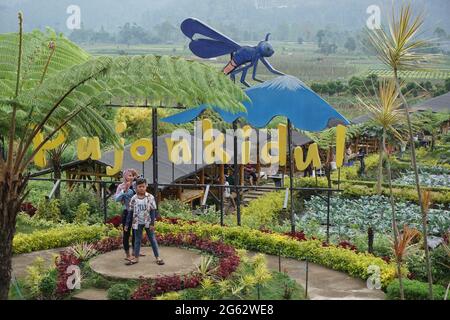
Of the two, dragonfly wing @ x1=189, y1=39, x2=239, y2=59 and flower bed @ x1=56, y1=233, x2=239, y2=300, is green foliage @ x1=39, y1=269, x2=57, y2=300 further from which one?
dragonfly wing @ x1=189, y1=39, x2=239, y2=59

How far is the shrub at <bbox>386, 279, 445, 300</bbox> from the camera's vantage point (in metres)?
7.68

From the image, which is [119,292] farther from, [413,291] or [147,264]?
[413,291]

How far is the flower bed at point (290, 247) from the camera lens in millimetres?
9078

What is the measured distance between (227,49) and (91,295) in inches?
226

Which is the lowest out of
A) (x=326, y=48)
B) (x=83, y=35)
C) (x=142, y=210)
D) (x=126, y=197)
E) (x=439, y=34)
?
(x=142, y=210)

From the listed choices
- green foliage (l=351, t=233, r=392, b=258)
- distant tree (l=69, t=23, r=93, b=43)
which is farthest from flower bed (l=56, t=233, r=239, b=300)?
distant tree (l=69, t=23, r=93, b=43)

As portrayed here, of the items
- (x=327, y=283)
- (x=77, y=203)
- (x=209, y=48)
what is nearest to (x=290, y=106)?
(x=209, y=48)

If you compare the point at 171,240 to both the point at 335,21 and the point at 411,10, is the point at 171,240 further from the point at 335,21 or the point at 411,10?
the point at 335,21

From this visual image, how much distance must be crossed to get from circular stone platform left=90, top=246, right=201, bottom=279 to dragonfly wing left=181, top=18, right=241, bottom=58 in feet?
13.6

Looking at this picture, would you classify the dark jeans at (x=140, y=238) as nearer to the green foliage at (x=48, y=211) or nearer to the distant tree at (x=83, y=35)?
the green foliage at (x=48, y=211)

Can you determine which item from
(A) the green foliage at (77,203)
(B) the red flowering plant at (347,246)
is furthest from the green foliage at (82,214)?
(B) the red flowering plant at (347,246)

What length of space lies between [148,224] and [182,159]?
3784 millimetres

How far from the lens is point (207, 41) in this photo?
1200cm

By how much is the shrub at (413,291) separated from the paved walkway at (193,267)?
0.79 ft
